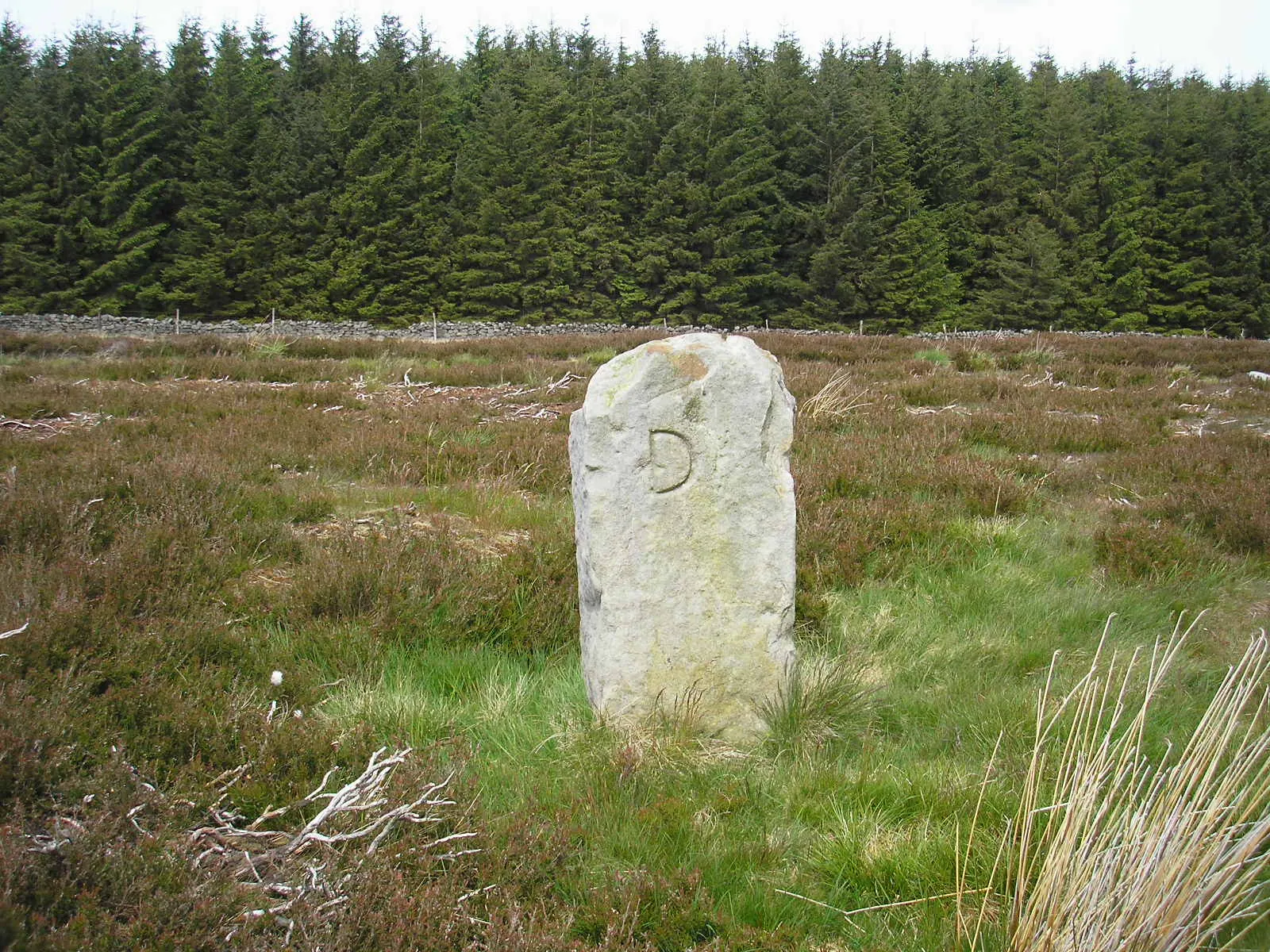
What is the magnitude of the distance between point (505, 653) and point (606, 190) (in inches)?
1421

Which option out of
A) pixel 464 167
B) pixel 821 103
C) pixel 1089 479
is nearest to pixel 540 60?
pixel 464 167

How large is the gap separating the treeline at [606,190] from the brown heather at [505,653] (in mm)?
27507

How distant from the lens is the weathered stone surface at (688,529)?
10.3 ft

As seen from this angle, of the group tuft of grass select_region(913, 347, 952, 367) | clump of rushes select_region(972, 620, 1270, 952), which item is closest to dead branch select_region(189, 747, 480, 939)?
clump of rushes select_region(972, 620, 1270, 952)

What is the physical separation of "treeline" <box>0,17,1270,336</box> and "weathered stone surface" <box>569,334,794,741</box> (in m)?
32.5

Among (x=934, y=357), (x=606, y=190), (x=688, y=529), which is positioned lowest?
(x=688, y=529)

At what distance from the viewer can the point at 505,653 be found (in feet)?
12.9

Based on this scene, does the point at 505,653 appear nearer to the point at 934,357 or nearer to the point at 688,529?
the point at 688,529

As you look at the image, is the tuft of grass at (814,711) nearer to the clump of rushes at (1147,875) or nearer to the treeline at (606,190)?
the clump of rushes at (1147,875)

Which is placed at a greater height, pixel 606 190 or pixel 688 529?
pixel 606 190

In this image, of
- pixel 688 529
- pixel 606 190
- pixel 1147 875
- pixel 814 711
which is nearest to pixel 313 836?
pixel 688 529

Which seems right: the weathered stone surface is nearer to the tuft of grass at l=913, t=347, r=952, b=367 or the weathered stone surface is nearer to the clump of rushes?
the clump of rushes

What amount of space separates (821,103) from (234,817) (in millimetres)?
41224

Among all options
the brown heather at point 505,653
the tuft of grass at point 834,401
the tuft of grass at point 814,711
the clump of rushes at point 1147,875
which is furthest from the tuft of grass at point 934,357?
the clump of rushes at point 1147,875
